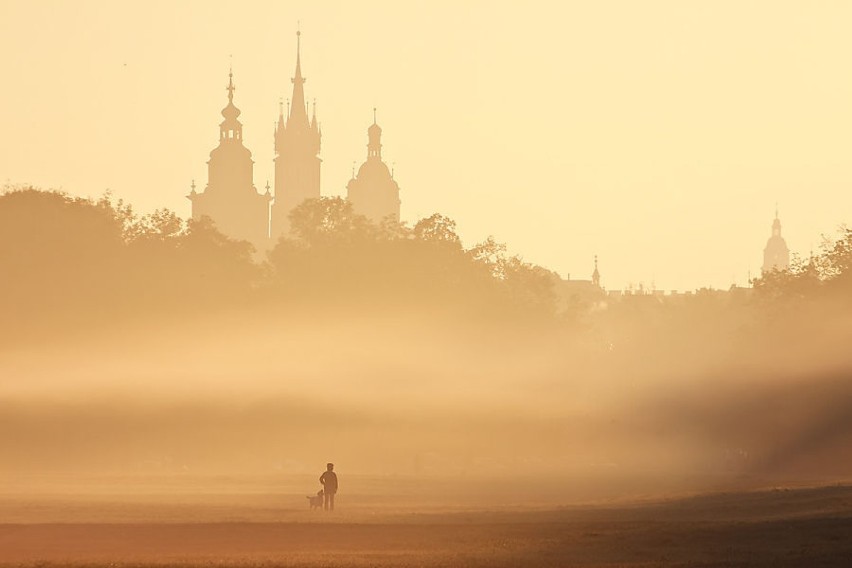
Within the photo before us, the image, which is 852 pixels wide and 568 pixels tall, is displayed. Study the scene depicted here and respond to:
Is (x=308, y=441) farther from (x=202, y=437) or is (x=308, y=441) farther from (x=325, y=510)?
(x=325, y=510)

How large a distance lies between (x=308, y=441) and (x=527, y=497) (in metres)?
47.8

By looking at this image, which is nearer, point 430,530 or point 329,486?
point 430,530

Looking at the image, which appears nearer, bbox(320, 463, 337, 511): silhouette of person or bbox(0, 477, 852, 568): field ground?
bbox(0, 477, 852, 568): field ground

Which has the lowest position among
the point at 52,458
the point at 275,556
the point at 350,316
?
the point at 275,556

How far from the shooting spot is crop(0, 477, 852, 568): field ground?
67.6 metres

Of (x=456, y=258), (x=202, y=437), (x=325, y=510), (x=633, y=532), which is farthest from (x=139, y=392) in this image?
(x=633, y=532)

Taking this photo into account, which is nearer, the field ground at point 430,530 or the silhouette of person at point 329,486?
the field ground at point 430,530

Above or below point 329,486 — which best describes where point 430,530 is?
below

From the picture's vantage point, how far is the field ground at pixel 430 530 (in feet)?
222

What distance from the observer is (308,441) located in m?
154

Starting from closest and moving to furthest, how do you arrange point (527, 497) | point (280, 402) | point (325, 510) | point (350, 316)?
1. point (325, 510)
2. point (527, 497)
3. point (280, 402)
4. point (350, 316)

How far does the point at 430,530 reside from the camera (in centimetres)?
7850

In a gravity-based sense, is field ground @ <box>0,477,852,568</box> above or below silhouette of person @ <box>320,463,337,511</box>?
below

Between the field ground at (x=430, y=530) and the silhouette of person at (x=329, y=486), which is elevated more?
the silhouette of person at (x=329, y=486)
